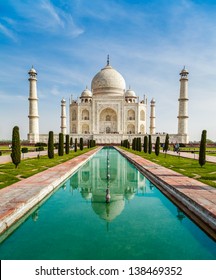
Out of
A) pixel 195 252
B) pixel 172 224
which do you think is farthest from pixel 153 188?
pixel 195 252

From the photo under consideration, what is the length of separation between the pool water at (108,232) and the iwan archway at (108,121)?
33.4m

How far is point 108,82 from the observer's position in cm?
3909

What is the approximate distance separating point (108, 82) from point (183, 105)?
508 inches

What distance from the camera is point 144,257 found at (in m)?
2.80

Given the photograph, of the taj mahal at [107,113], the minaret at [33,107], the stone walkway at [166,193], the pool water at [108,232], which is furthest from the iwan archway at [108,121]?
the pool water at [108,232]

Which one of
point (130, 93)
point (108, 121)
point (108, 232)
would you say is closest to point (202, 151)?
point (108, 232)

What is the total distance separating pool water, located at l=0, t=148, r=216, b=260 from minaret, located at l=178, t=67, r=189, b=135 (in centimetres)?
2844

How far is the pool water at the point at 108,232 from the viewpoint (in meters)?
2.90

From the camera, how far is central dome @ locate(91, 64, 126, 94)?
39.1m

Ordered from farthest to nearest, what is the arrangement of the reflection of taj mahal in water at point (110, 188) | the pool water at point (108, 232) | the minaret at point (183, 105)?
the minaret at point (183, 105), the reflection of taj mahal in water at point (110, 188), the pool water at point (108, 232)

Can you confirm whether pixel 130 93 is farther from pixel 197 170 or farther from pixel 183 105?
pixel 197 170

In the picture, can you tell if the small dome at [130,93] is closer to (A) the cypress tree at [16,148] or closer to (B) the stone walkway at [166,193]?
(A) the cypress tree at [16,148]

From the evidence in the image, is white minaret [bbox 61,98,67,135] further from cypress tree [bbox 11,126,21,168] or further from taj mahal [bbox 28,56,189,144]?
cypress tree [bbox 11,126,21,168]

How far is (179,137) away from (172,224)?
30044mm
